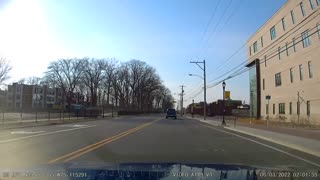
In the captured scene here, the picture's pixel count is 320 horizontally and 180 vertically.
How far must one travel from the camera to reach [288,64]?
71.1 metres

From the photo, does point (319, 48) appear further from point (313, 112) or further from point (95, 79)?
point (95, 79)

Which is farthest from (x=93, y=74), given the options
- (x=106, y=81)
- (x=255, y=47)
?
(x=255, y=47)

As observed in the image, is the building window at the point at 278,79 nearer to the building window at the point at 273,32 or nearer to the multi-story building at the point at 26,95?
the building window at the point at 273,32

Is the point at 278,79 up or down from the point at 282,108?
up

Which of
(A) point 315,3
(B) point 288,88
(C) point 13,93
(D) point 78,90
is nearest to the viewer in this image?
(A) point 315,3

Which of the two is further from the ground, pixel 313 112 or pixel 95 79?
pixel 95 79

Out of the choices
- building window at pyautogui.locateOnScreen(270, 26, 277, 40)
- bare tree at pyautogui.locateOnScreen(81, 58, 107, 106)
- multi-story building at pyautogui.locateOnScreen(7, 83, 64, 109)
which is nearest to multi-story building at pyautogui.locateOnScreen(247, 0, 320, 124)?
building window at pyautogui.locateOnScreen(270, 26, 277, 40)

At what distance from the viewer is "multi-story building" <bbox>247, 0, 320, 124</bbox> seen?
5950 cm

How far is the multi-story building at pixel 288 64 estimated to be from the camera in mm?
59500

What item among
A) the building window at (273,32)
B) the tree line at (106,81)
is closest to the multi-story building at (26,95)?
the tree line at (106,81)

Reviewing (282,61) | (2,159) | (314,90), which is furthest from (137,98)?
(2,159)

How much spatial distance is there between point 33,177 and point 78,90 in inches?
5568

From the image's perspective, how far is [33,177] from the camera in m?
8.95

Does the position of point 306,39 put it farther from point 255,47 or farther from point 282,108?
point 255,47
